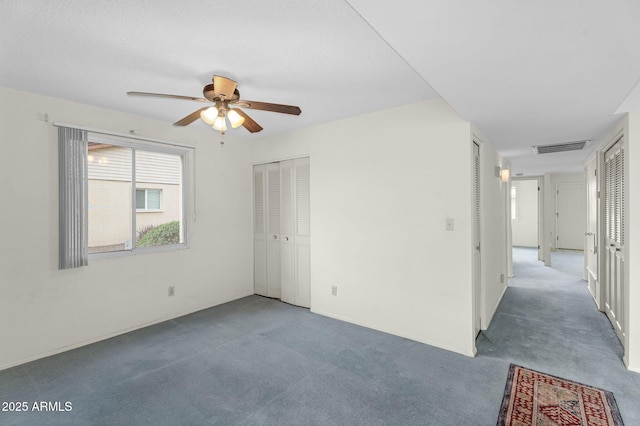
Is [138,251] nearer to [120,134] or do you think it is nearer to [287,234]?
[120,134]

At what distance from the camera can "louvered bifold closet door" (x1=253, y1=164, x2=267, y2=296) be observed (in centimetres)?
473

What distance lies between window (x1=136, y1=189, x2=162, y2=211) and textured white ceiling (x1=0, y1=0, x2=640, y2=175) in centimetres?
106

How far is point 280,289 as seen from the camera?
460 centimetres

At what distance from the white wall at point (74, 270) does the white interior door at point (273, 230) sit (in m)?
0.62

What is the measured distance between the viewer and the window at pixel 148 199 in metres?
3.66

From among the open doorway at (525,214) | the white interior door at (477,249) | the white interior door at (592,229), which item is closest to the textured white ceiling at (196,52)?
the white interior door at (477,249)

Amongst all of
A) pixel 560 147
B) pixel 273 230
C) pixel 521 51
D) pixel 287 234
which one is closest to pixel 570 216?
pixel 560 147

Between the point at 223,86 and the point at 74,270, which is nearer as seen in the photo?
the point at 223,86

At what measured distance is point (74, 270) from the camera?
3098 mm

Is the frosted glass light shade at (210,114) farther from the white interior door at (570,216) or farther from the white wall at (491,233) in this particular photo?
the white interior door at (570,216)

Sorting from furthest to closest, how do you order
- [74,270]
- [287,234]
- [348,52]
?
[287,234], [74,270], [348,52]

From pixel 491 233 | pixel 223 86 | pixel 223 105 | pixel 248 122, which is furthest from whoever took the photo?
pixel 491 233

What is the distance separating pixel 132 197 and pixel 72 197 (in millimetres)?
598

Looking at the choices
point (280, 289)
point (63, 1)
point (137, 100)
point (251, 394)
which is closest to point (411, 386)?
point (251, 394)
